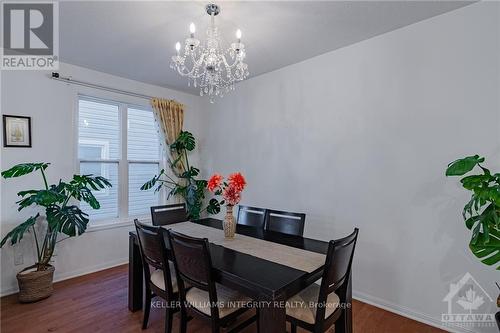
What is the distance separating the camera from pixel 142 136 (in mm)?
3877

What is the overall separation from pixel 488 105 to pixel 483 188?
0.86 m

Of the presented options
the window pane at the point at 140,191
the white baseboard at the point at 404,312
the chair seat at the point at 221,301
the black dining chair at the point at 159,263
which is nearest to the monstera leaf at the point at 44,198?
the black dining chair at the point at 159,263

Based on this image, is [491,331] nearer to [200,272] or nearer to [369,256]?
[369,256]

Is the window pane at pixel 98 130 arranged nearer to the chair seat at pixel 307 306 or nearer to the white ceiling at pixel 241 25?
the white ceiling at pixel 241 25

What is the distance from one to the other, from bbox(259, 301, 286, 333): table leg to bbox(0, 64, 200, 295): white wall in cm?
290

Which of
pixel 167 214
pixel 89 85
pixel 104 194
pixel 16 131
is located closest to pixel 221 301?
pixel 167 214

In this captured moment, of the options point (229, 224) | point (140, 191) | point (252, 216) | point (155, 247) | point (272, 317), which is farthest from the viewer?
point (140, 191)

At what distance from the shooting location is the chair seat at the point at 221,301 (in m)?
1.60

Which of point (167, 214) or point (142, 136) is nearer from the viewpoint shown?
point (167, 214)

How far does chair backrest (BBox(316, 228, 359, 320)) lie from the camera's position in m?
1.40

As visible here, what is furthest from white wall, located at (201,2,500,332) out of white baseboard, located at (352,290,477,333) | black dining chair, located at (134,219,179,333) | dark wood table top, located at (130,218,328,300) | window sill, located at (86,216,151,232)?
window sill, located at (86,216,151,232)

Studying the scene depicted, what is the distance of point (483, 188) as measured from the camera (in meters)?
1.51

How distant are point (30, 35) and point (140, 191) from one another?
2252mm

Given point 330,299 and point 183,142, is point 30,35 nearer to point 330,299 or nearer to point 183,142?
point 183,142
